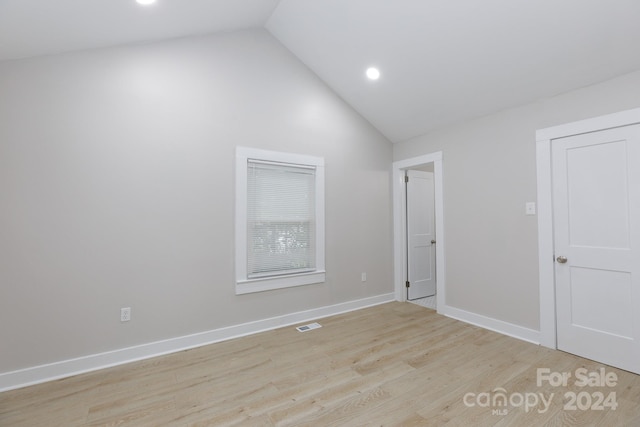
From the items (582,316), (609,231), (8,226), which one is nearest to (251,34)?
(8,226)

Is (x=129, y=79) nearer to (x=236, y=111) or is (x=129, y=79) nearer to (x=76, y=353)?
(x=236, y=111)

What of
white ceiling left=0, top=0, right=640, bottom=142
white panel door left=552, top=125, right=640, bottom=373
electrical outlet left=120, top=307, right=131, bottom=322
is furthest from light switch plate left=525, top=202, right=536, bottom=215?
electrical outlet left=120, top=307, right=131, bottom=322

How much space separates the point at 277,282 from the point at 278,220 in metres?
0.74

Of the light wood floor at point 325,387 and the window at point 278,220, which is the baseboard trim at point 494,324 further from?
the window at point 278,220

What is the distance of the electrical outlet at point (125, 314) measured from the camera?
265 centimetres

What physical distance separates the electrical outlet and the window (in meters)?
1.00

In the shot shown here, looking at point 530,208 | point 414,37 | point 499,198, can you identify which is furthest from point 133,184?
point 530,208

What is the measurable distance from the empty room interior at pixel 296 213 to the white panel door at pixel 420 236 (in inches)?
27.4

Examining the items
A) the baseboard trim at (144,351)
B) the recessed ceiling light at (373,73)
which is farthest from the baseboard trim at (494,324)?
the recessed ceiling light at (373,73)

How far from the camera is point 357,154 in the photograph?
4195 millimetres

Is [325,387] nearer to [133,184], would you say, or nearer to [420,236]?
[133,184]

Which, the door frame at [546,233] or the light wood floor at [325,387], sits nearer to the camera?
the light wood floor at [325,387]

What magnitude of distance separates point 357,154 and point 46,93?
3.33m

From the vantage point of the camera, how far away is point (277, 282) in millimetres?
3465
